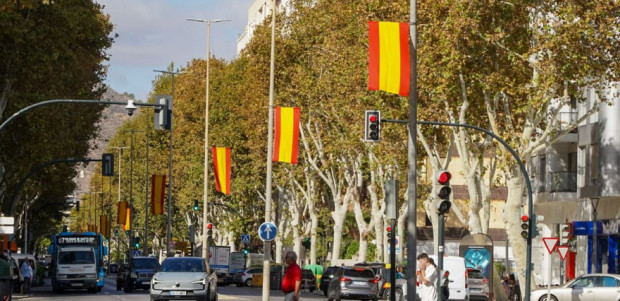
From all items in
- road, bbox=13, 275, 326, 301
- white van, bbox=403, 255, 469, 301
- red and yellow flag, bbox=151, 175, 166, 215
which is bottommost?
road, bbox=13, 275, 326, 301

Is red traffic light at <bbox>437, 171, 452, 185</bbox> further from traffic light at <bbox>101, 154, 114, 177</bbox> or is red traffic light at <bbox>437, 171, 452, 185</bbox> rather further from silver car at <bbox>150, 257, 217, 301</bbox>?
traffic light at <bbox>101, 154, 114, 177</bbox>

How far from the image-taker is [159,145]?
383ft

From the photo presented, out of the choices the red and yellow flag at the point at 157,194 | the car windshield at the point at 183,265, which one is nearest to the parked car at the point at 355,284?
the car windshield at the point at 183,265

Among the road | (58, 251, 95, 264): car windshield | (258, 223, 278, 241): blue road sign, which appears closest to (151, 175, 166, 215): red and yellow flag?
(58, 251, 95, 264): car windshield

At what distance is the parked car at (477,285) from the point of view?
4425 centimetres

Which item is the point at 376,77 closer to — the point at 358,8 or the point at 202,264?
the point at 202,264

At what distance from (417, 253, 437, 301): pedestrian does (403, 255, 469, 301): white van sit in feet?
49.2

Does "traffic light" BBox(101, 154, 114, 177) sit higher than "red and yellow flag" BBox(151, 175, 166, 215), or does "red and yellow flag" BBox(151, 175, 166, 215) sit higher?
"traffic light" BBox(101, 154, 114, 177)

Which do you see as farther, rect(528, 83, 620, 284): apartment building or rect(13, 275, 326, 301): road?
rect(528, 83, 620, 284): apartment building

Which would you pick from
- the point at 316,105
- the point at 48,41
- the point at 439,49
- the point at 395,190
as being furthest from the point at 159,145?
the point at 395,190

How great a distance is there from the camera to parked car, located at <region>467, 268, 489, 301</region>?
44.2m

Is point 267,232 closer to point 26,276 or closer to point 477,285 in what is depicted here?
point 477,285

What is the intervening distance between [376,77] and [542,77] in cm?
1360

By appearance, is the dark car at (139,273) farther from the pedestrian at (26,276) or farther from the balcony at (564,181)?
the balcony at (564,181)
